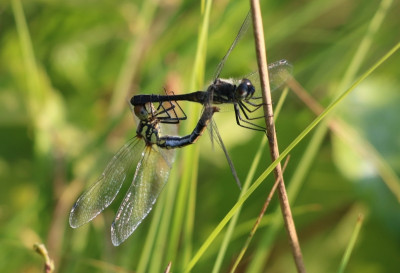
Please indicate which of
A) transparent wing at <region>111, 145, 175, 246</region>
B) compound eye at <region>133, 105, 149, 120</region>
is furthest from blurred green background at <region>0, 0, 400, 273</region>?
compound eye at <region>133, 105, 149, 120</region>

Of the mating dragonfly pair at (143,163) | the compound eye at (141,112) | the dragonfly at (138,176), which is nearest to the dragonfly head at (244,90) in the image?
the mating dragonfly pair at (143,163)

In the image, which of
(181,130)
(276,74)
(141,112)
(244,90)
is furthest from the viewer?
(181,130)

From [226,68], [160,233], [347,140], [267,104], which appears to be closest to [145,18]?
[226,68]

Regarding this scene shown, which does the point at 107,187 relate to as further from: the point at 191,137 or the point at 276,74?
the point at 276,74

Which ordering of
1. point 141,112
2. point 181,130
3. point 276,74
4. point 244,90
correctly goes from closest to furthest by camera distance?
1. point 244,90
2. point 276,74
3. point 141,112
4. point 181,130

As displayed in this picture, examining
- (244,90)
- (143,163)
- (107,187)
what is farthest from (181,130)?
(244,90)

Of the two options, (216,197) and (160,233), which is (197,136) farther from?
(216,197)

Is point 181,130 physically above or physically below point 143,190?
above

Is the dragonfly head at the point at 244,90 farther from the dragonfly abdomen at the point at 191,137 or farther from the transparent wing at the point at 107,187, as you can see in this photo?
the transparent wing at the point at 107,187

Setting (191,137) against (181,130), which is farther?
(181,130)
